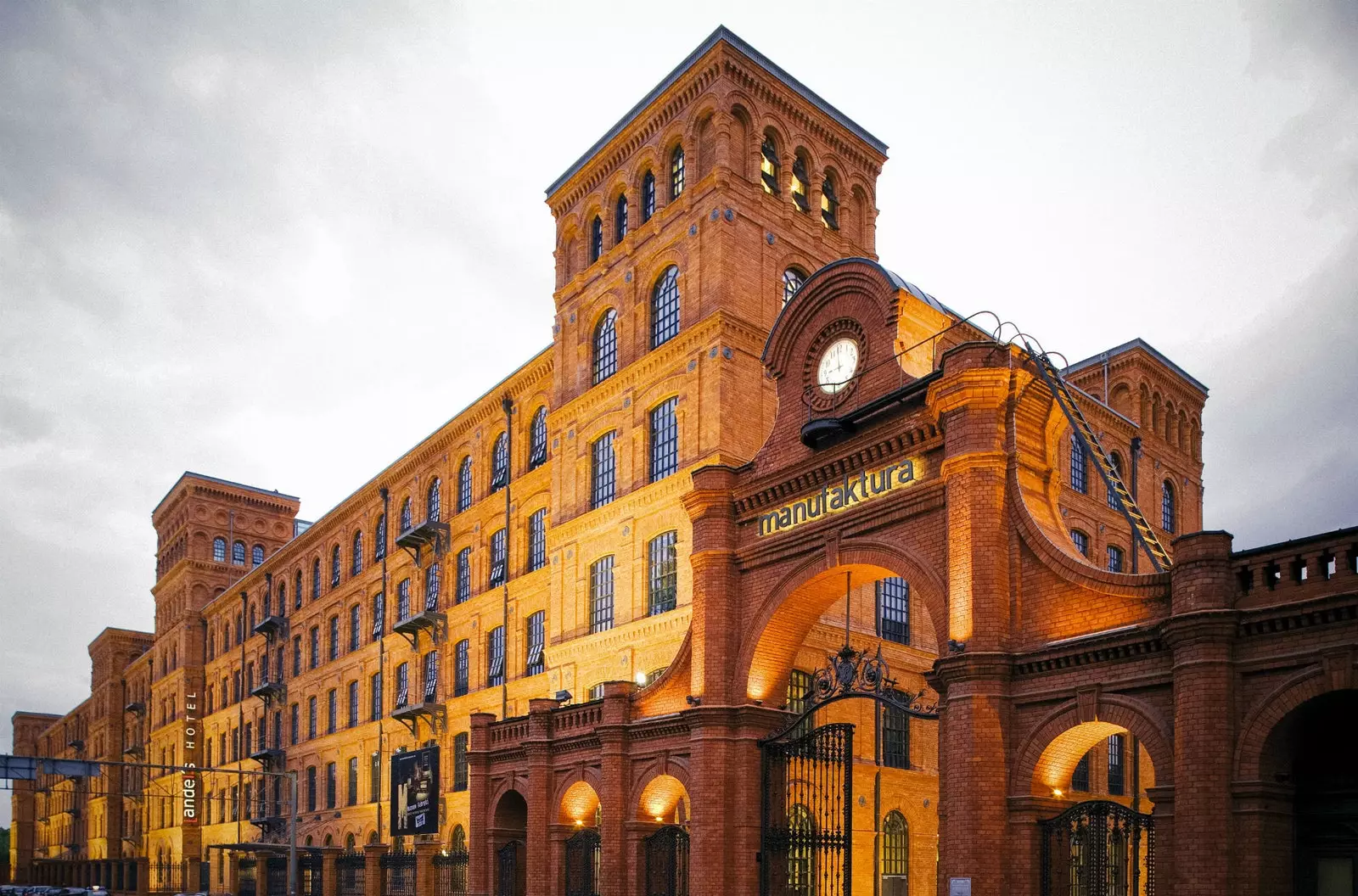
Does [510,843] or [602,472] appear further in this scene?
[602,472]

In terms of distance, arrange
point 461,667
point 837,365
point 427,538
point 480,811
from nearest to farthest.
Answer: point 837,365 < point 480,811 < point 461,667 < point 427,538

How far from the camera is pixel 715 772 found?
21047 mm

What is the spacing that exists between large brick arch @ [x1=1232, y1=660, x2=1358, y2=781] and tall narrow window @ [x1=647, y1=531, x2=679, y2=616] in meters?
16.4

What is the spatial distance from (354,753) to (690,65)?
31.0m

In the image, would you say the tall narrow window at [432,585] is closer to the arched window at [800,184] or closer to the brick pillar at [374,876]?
the brick pillar at [374,876]

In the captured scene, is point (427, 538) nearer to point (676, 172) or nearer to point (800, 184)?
point (676, 172)

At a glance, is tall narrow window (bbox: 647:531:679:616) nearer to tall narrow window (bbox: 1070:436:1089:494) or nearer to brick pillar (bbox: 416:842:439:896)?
brick pillar (bbox: 416:842:439:896)

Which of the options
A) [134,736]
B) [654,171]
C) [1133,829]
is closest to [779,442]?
[1133,829]

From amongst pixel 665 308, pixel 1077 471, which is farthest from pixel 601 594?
pixel 1077 471

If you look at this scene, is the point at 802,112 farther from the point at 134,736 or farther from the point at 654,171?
the point at 134,736

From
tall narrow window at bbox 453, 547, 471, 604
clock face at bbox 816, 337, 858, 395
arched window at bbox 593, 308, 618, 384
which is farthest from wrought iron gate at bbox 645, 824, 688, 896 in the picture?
tall narrow window at bbox 453, 547, 471, 604

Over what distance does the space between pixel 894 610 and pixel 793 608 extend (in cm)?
1160

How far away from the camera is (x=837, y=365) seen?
2078 centimetres

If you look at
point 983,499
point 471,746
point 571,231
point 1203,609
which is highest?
point 571,231
